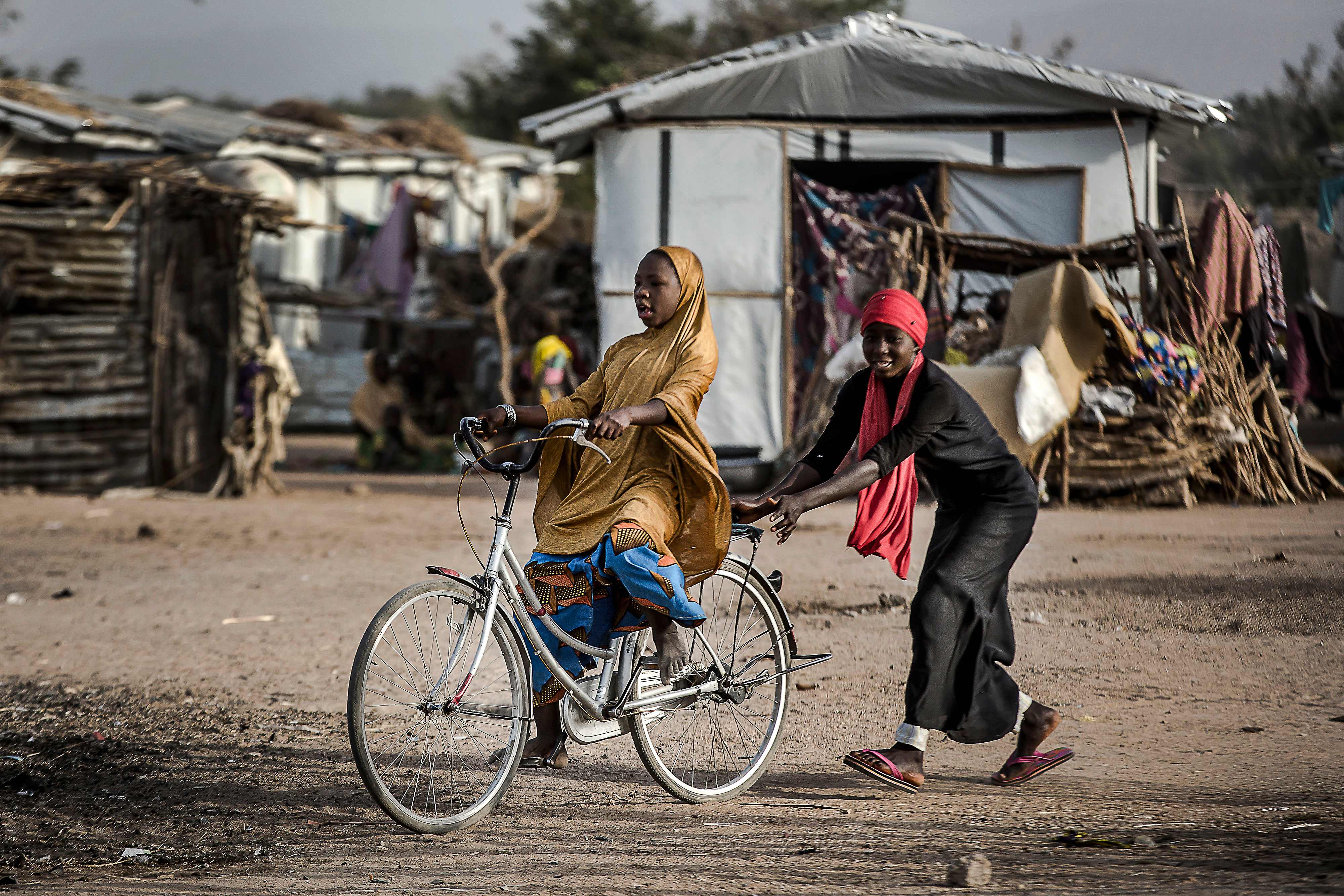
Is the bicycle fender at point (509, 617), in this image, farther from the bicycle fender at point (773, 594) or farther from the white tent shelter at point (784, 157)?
the white tent shelter at point (784, 157)

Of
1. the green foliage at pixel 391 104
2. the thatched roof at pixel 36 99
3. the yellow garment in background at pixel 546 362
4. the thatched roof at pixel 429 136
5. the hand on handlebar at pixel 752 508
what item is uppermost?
the green foliage at pixel 391 104

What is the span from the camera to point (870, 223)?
1164 cm

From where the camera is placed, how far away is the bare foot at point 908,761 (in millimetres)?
3936

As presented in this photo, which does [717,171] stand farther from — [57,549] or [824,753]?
[824,753]

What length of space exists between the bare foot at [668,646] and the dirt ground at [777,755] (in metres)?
0.44

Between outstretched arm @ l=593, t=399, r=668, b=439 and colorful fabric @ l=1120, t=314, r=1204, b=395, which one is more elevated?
colorful fabric @ l=1120, t=314, r=1204, b=395

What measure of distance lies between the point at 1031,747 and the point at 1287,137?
3801 centimetres

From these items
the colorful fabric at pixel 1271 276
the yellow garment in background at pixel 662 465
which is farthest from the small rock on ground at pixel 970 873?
the colorful fabric at pixel 1271 276

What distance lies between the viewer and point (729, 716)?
14.1 feet

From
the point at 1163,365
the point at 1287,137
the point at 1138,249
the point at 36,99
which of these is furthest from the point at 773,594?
the point at 1287,137

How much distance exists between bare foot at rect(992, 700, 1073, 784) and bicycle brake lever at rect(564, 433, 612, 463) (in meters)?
1.60

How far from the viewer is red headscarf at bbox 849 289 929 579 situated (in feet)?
13.0

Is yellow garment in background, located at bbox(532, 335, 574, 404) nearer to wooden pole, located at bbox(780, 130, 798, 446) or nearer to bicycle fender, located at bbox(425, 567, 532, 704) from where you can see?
wooden pole, located at bbox(780, 130, 798, 446)

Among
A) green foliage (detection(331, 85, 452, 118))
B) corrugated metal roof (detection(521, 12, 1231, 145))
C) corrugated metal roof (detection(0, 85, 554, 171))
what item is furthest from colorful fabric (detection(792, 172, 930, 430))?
green foliage (detection(331, 85, 452, 118))
